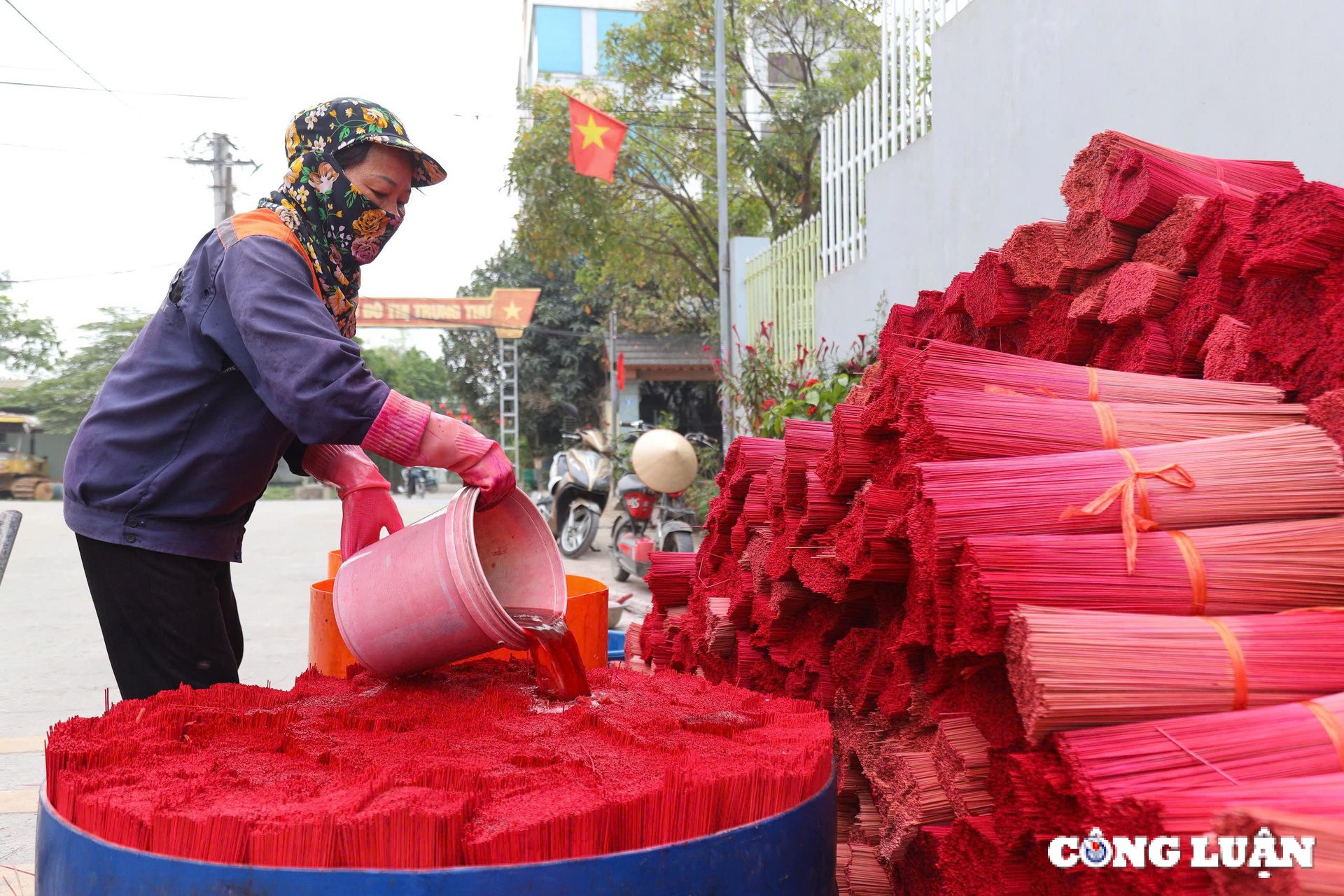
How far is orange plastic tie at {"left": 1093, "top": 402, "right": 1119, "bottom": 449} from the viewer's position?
6.04 feet

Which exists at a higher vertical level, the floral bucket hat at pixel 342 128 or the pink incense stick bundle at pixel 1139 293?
the floral bucket hat at pixel 342 128

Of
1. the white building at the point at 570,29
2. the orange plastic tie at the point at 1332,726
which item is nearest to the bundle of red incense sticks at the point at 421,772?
the orange plastic tie at the point at 1332,726

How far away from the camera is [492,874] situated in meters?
1.17

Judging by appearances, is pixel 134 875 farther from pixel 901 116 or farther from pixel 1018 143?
pixel 901 116

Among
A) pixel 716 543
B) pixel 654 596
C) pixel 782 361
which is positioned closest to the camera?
pixel 716 543

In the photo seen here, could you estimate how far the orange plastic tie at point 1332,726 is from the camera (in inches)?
50.8

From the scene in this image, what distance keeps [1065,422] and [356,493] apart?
150 cm

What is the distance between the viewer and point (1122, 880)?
4.04ft

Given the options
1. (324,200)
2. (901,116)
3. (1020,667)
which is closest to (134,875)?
(1020,667)

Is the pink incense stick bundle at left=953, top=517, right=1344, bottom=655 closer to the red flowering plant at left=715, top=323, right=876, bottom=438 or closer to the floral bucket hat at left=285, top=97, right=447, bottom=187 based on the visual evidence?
the floral bucket hat at left=285, top=97, right=447, bottom=187

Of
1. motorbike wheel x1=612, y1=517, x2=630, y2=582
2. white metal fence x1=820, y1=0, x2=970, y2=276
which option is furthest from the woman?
motorbike wheel x1=612, y1=517, x2=630, y2=582

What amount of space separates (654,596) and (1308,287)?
2324 millimetres

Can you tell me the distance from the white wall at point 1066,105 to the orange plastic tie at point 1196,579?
7.35ft

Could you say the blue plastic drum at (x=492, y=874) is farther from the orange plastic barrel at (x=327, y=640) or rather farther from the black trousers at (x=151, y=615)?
the orange plastic barrel at (x=327, y=640)
